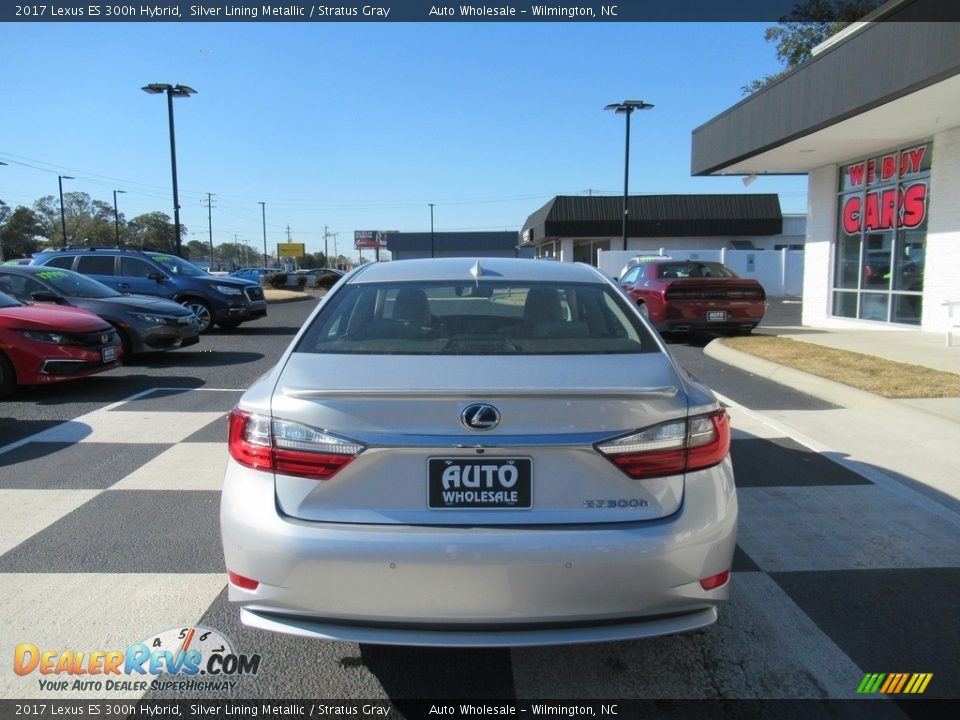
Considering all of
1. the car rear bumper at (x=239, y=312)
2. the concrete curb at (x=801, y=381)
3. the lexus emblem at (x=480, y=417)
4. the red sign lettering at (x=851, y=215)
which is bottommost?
the concrete curb at (x=801, y=381)

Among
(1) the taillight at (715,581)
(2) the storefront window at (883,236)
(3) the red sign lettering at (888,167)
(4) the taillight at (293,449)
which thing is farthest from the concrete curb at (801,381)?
(4) the taillight at (293,449)

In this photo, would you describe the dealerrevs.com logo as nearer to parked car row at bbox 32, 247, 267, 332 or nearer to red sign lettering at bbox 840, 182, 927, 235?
parked car row at bbox 32, 247, 267, 332

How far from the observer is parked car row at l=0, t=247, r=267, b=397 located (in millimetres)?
7816

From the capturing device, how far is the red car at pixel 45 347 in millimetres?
7742

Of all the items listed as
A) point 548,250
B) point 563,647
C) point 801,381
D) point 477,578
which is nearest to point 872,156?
point 801,381

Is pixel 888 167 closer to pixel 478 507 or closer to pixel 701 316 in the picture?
pixel 701 316

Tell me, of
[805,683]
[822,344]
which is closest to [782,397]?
[822,344]

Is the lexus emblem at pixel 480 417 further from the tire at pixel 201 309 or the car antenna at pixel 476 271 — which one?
the tire at pixel 201 309

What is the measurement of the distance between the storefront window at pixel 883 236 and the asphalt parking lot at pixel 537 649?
9615 mm

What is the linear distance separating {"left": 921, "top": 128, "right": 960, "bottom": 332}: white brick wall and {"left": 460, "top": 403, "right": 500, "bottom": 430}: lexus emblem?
12.5m

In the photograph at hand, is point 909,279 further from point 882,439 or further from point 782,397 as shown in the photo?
point 882,439

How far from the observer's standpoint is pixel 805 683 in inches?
108

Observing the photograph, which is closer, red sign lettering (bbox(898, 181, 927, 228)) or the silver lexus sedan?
the silver lexus sedan

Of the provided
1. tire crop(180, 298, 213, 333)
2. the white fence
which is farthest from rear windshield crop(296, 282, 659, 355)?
the white fence
